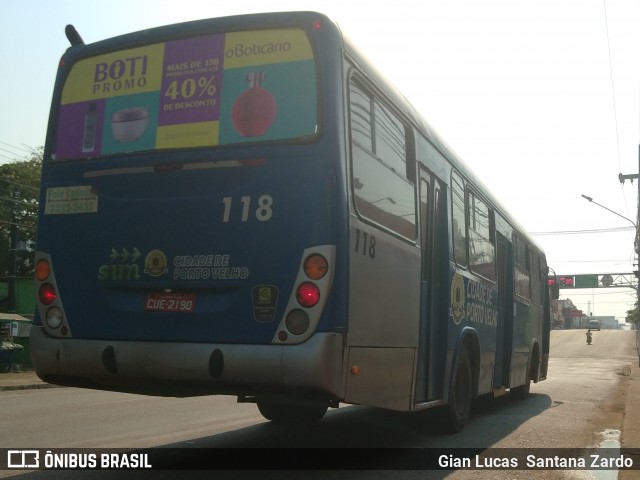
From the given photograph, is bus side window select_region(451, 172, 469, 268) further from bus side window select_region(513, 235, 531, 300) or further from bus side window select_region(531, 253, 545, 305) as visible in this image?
bus side window select_region(531, 253, 545, 305)

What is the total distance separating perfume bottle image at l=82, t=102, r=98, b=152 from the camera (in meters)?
6.22

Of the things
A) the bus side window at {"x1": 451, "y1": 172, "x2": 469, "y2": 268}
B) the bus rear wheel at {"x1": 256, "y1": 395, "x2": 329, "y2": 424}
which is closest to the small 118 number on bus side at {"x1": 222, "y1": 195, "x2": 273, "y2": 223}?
the bus rear wheel at {"x1": 256, "y1": 395, "x2": 329, "y2": 424}

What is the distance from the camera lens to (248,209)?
18.2 ft

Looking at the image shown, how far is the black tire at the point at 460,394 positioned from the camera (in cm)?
856

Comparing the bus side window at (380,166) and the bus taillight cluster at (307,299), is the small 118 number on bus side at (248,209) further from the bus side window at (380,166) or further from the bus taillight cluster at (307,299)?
the bus side window at (380,166)

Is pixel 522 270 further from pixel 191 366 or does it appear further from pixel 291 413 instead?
pixel 191 366

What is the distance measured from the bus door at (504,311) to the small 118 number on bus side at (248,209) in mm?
6596

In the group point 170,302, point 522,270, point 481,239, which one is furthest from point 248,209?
point 522,270

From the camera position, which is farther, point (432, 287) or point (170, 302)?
point (432, 287)

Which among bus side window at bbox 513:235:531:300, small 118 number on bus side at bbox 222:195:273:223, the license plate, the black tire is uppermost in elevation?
bus side window at bbox 513:235:531:300

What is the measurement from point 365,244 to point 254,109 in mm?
1313

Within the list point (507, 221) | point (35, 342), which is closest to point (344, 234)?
point (35, 342)

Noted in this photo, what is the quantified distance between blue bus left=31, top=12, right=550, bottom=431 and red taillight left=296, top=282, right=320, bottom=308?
0.05 feet

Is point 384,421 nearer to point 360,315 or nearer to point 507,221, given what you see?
point 507,221
